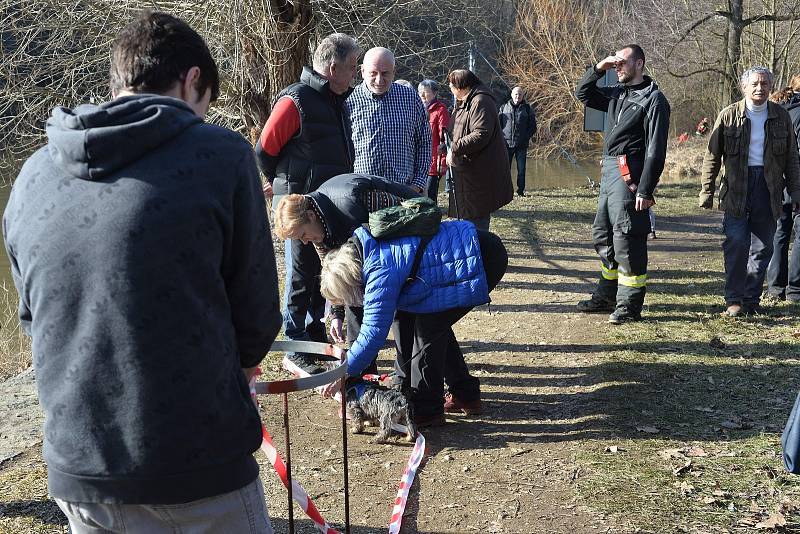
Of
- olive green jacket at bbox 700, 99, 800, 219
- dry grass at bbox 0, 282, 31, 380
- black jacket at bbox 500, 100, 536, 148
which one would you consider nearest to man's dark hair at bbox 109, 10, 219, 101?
dry grass at bbox 0, 282, 31, 380

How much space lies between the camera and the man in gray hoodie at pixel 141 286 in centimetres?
184

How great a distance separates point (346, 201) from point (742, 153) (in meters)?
3.96

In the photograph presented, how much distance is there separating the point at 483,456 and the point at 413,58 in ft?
32.6

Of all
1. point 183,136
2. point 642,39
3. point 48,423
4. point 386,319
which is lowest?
point 386,319

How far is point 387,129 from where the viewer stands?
6.17 meters

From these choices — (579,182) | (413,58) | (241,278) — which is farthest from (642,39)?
(241,278)

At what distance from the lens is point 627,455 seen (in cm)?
451

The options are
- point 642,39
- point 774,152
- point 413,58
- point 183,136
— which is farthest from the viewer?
point 642,39

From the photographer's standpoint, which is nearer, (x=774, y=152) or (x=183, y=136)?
(x=183, y=136)

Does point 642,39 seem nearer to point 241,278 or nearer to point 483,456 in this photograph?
point 483,456

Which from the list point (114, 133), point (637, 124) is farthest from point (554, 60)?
point (114, 133)

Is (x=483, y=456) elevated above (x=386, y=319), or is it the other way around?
(x=386, y=319)

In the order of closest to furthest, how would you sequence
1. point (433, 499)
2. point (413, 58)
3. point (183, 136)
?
point (183, 136) → point (433, 499) → point (413, 58)

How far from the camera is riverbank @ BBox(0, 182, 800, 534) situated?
391 centimetres
